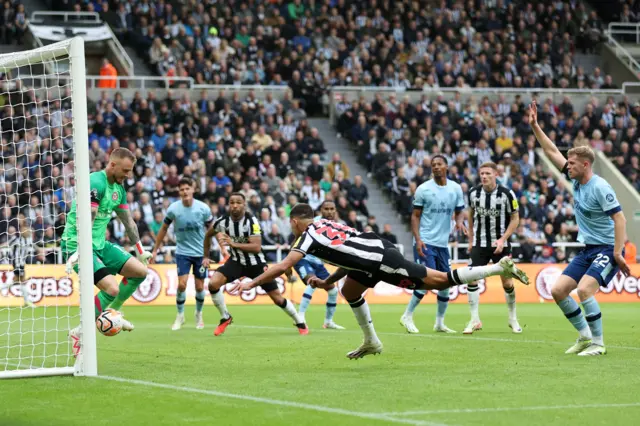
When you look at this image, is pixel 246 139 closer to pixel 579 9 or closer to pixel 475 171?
pixel 475 171

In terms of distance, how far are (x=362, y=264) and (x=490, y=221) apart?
5466 millimetres

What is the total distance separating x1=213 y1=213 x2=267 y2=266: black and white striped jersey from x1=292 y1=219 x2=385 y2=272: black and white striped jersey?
518cm

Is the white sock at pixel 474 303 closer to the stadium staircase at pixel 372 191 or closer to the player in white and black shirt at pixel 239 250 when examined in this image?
the player in white and black shirt at pixel 239 250

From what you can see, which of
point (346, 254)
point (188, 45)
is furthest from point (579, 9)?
point (346, 254)

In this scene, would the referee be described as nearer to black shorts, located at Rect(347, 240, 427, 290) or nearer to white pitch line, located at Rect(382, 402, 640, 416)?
black shorts, located at Rect(347, 240, 427, 290)

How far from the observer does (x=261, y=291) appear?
83.2 ft

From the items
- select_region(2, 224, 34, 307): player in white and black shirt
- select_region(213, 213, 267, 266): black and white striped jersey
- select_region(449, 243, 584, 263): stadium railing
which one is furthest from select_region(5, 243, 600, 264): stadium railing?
select_region(213, 213, 267, 266): black and white striped jersey

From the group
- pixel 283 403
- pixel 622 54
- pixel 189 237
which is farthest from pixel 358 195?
pixel 283 403

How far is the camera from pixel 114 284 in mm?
11125

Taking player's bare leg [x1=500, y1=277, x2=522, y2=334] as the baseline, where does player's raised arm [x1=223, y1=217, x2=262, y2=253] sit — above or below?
above

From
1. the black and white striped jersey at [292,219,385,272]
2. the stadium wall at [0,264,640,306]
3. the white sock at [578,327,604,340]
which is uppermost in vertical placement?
the black and white striped jersey at [292,219,385,272]

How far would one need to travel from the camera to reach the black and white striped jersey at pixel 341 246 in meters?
10.5

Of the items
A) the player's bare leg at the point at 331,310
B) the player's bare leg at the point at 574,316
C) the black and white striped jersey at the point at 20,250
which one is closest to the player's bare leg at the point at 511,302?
the player's bare leg at the point at 331,310

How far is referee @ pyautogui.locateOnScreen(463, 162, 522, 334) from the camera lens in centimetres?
1554
